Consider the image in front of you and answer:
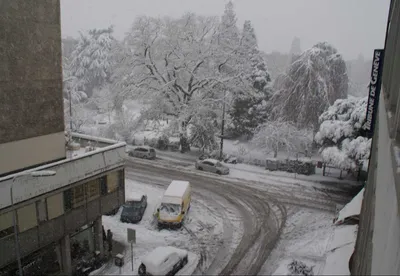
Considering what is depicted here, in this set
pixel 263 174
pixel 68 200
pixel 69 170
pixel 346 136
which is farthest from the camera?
pixel 263 174

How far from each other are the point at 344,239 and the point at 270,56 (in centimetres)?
8150

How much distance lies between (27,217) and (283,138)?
91.2 ft

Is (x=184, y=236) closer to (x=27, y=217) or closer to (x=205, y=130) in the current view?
(x=27, y=217)

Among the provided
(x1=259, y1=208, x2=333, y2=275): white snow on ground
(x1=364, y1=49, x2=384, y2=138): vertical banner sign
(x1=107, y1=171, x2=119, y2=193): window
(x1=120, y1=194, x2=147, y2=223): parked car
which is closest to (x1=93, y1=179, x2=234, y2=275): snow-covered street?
(x1=120, y1=194, x2=147, y2=223): parked car

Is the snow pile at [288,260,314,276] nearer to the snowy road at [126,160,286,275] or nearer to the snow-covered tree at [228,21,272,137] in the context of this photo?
the snowy road at [126,160,286,275]

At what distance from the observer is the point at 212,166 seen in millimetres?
33844

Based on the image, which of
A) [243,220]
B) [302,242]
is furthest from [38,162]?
[302,242]

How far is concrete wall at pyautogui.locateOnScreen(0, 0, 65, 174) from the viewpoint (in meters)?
14.3

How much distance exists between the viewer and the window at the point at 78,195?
1705 centimetres

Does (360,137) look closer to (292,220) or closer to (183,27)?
(292,220)

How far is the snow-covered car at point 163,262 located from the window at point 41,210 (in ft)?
16.9

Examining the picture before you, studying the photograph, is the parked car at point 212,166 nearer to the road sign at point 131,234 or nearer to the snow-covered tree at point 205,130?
the snow-covered tree at point 205,130

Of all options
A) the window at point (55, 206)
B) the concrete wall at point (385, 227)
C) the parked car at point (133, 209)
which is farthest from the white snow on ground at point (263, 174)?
the concrete wall at point (385, 227)

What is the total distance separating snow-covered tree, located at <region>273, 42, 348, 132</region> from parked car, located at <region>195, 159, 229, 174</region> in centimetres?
1118
